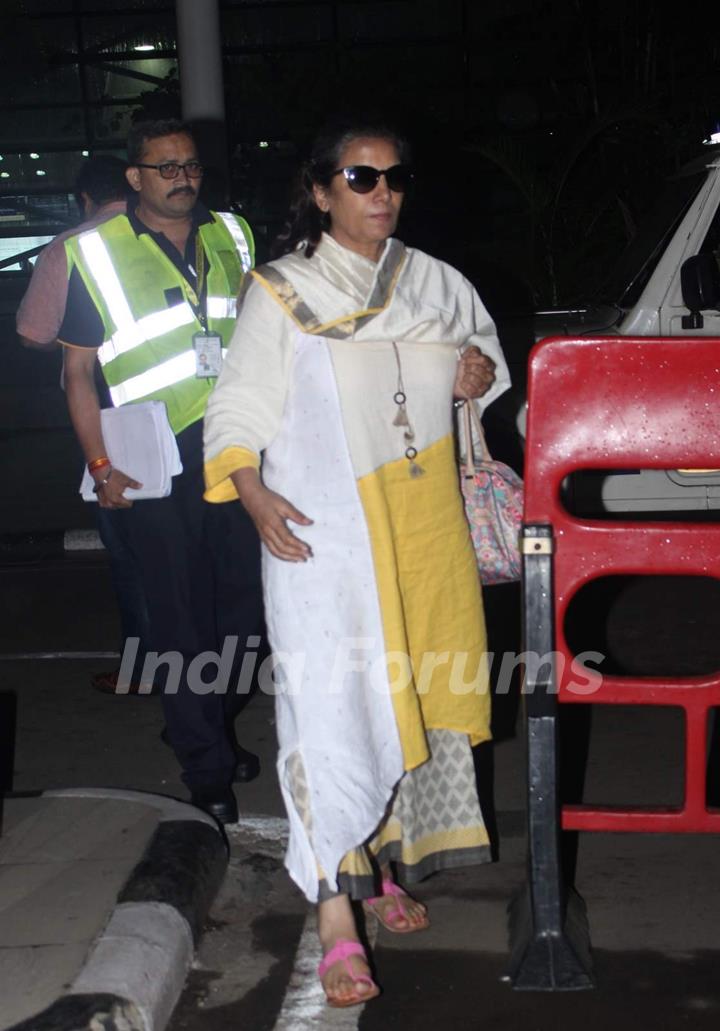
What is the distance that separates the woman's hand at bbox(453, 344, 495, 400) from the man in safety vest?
976 mm

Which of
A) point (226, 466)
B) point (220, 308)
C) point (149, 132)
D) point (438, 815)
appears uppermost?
point (149, 132)

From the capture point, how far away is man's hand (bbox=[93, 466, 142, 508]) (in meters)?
4.25

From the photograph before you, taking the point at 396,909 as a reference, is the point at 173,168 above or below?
above

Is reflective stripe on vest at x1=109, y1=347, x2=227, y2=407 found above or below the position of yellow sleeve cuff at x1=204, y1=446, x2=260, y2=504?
above

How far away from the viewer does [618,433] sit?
312cm

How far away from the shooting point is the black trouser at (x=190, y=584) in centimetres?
427

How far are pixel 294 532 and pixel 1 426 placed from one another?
11.0m

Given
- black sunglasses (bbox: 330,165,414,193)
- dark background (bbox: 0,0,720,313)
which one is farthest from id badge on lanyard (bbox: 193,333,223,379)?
dark background (bbox: 0,0,720,313)

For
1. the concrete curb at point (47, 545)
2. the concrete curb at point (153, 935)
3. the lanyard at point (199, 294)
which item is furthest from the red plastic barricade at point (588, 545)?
the concrete curb at point (47, 545)

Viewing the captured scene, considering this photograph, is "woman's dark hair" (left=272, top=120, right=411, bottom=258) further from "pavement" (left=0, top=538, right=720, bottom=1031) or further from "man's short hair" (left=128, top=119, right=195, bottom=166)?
"pavement" (left=0, top=538, right=720, bottom=1031)

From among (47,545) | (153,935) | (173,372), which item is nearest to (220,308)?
(173,372)

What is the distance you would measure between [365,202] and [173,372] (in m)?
1.18

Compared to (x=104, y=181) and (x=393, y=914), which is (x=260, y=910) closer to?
(x=393, y=914)

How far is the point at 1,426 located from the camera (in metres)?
13.7
